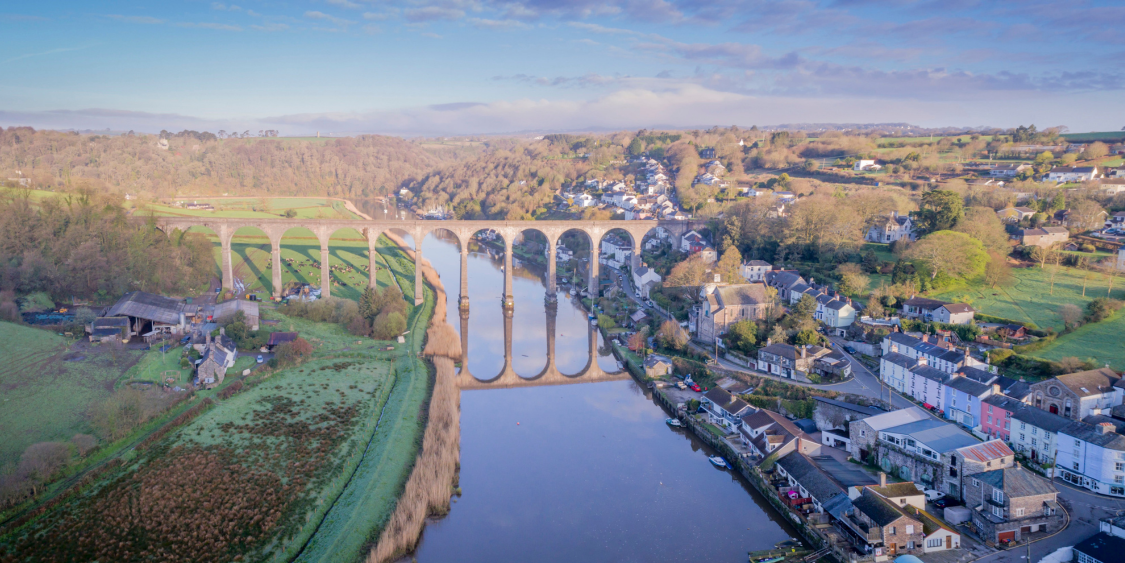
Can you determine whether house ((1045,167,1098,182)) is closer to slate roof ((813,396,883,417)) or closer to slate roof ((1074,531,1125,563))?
slate roof ((813,396,883,417))

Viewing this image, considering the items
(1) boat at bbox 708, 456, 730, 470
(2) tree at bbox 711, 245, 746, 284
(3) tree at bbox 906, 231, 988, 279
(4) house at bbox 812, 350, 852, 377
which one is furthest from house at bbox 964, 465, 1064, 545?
(2) tree at bbox 711, 245, 746, 284

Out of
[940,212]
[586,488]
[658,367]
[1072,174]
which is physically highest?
[1072,174]

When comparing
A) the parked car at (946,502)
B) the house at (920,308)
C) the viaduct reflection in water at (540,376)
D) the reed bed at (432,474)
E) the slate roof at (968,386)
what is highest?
the house at (920,308)

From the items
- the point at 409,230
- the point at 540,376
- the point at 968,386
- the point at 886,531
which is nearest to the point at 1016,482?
the point at 886,531

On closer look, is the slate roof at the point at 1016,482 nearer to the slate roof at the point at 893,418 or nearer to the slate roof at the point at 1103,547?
the slate roof at the point at 1103,547

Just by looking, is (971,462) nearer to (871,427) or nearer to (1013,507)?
(1013,507)

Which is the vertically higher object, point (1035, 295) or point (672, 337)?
point (1035, 295)

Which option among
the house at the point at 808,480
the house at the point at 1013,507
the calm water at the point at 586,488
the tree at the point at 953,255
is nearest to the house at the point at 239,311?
the calm water at the point at 586,488
